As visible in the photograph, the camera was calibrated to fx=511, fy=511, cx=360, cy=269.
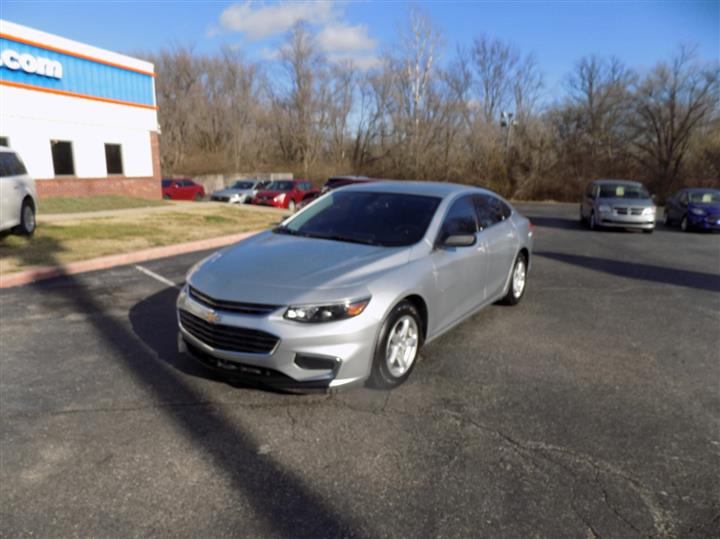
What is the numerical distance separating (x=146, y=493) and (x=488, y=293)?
3887 millimetres

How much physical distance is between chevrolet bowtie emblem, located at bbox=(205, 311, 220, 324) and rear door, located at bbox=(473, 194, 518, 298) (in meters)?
2.90

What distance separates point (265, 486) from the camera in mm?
2791

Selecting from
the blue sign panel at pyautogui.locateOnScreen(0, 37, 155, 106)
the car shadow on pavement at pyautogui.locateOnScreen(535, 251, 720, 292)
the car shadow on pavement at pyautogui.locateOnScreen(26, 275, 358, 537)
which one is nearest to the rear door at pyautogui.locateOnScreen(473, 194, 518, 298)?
the car shadow on pavement at pyautogui.locateOnScreen(26, 275, 358, 537)

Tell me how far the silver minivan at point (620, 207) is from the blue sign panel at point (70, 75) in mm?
19599

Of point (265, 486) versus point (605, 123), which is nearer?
point (265, 486)

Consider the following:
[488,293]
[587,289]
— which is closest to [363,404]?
[488,293]

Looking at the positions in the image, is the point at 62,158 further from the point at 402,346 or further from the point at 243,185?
the point at 402,346

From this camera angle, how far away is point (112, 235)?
11367 mm

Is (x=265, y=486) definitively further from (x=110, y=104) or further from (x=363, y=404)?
(x=110, y=104)

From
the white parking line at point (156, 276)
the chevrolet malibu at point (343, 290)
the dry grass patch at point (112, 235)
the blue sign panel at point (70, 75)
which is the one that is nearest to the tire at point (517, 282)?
the chevrolet malibu at point (343, 290)

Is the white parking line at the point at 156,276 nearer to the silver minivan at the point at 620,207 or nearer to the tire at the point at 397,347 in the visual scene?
the tire at the point at 397,347

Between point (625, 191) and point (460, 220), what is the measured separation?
13385mm

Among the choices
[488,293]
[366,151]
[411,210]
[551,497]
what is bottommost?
[551,497]

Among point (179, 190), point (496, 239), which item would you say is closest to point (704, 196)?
point (496, 239)
